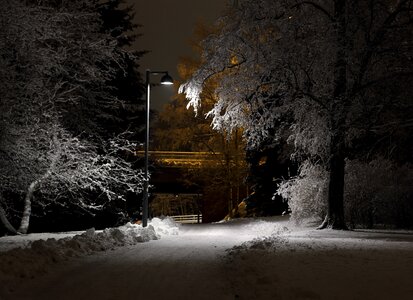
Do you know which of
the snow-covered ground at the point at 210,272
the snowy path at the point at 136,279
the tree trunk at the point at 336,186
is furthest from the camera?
the tree trunk at the point at 336,186

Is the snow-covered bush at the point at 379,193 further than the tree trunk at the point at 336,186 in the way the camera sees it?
Yes

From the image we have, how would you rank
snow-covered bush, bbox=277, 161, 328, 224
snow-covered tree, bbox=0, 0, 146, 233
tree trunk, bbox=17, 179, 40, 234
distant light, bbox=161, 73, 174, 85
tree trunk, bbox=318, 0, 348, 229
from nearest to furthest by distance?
snow-covered tree, bbox=0, 0, 146, 233, tree trunk, bbox=318, 0, 348, 229, tree trunk, bbox=17, 179, 40, 234, distant light, bbox=161, 73, 174, 85, snow-covered bush, bbox=277, 161, 328, 224

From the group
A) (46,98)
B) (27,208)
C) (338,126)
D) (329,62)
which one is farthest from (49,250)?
(329,62)

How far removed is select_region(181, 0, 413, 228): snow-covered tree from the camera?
17.5 metres

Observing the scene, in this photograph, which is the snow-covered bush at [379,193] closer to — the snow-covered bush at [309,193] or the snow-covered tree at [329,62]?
the snow-covered bush at [309,193]

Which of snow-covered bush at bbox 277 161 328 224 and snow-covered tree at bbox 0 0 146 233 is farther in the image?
snow-covered bush at bbox 277 161 328 224

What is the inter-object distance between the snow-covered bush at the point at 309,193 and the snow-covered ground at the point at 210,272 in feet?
25.8

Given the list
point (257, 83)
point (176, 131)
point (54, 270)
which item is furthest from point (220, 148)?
point (54, 270)

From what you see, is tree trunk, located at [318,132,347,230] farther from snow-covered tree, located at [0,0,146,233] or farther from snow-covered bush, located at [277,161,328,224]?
snow-covered tree, located at [0,0,146,233]

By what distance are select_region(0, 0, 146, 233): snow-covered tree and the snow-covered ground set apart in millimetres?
4944

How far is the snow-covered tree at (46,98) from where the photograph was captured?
611 inches

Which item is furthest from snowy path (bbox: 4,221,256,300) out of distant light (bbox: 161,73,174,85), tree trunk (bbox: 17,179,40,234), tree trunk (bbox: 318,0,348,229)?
distant light (bbox: 161,73,174,85)

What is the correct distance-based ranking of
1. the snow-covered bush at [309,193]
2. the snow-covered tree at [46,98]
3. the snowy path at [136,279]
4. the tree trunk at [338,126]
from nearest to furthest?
1. the snowy path at [136,279]
2. the snow-covered tree at [46,98]
3. the tree trunk at [338,126]
4. the snow-covered bush at [309,193]

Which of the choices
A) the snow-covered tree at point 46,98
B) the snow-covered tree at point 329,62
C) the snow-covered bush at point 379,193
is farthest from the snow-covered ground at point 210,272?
the snow-covered bush at point 379,193
